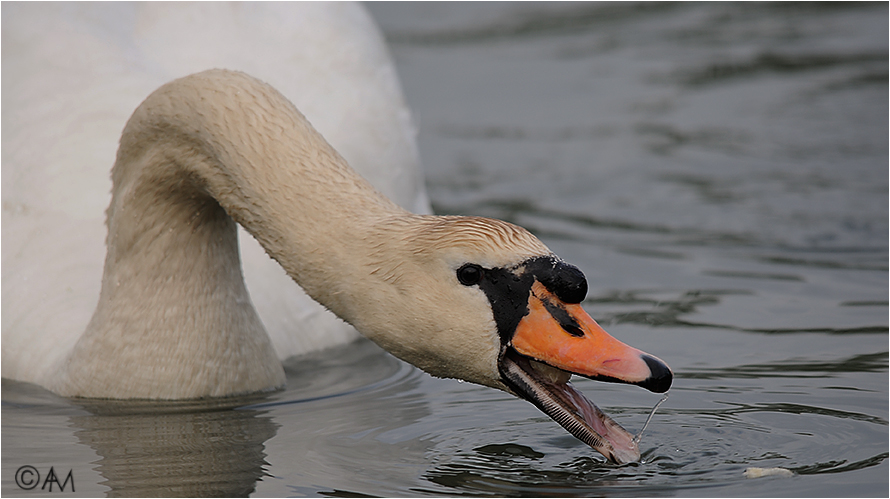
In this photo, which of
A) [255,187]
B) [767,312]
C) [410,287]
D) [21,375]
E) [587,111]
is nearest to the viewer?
[410,287]

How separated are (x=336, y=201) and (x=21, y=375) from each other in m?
2.48

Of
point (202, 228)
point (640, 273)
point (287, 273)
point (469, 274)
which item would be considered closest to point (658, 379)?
point (469, 274)

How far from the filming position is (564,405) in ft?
14.5

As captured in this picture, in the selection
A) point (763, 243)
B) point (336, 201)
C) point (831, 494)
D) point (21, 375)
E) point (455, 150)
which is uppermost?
point (455, 150)

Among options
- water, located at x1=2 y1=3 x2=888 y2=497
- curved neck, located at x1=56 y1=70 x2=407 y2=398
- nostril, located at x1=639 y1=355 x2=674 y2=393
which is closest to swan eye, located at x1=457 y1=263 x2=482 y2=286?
curved neck, located at x1=56 y1=70 x2=407 y2=398

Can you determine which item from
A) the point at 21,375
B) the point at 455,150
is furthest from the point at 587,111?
the point at 21,375

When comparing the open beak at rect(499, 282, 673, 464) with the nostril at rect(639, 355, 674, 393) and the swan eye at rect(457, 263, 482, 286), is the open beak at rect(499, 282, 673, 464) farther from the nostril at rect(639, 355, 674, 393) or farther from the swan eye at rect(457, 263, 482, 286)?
the swan eye at rect(457, 263, 482, 286)

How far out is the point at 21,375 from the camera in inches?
252

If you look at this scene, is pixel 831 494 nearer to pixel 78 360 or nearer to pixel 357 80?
pixel 78 360

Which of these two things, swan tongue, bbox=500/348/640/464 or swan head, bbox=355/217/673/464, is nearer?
swan head, bbox=355/217/673/464

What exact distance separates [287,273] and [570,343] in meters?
1.13

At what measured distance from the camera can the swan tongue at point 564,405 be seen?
439 centimetres

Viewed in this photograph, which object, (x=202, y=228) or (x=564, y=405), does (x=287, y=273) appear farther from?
(x=564, y=405)

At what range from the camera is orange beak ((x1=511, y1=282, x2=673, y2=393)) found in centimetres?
423
